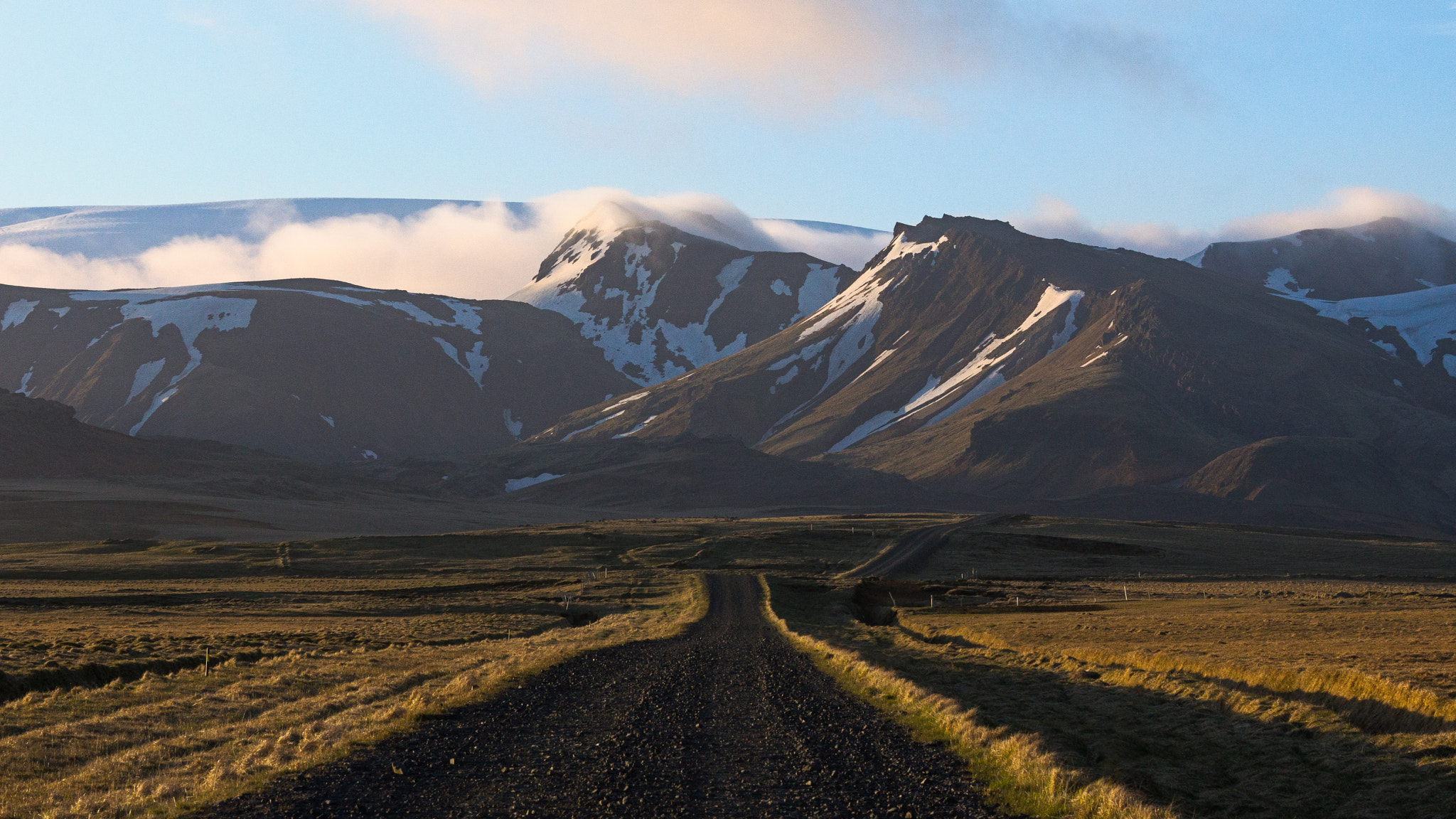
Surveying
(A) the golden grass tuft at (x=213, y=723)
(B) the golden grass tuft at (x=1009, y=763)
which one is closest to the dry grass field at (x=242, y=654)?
(A) the golden grass tuft at (x=213, y=723)

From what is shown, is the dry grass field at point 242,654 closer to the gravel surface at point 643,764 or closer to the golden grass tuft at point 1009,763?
the gravel surface at point 643,764

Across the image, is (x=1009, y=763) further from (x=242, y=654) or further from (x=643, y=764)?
(x=242, y=654)

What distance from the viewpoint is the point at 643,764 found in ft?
57.4

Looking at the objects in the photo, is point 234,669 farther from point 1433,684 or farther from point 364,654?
point 1433,684

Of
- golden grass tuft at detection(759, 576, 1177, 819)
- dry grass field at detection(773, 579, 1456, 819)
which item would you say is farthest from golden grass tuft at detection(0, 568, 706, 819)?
dry grass field at detection(773, 579, 1456, 819)

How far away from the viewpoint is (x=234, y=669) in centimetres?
3016

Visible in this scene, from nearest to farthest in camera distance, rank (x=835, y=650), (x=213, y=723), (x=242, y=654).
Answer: (x=213, y=723), (x=242, y=654), (x=835, y=650)

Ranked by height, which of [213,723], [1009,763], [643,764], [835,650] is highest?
[213,723]

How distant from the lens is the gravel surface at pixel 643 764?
14.6 meters

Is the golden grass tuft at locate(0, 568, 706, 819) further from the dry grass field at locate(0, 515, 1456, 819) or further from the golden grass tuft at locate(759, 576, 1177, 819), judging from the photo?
the golden grass tuft at locate(759, 576, 1177, 819)

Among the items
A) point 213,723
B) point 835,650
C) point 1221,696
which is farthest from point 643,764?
point 835,650

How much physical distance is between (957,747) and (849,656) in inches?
651

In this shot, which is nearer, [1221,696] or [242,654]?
[1221,696]

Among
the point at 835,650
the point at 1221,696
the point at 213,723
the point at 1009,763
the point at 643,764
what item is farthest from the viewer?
the point at 835,650
